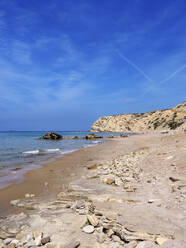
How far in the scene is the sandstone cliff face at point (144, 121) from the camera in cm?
8462

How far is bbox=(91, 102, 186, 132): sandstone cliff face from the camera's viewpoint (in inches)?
3332

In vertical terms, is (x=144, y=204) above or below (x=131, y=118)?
below

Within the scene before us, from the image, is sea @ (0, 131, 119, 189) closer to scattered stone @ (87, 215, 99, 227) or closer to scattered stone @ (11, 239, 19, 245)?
scattered stone @ (11, 239, 19, 245)

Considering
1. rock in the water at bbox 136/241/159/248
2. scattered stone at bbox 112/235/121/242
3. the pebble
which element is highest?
rock in the water at bbox 136/241/159/248

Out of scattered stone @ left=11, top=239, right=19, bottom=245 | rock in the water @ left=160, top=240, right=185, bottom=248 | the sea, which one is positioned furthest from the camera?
the sea

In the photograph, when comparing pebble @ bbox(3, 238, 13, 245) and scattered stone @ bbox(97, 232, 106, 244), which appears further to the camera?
pebble @ bbox(3, 238, 13, 245)

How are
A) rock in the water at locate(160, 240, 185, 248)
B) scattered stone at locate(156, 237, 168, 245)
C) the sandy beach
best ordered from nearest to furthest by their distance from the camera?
rock in the water at locate(160, 240, 185, 248) < scattered stone at locate(156, 237, 168, 245) < the sandy beach

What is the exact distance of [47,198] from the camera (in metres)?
5.71

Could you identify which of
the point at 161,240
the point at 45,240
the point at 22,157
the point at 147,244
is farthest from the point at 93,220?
the point at 22,157

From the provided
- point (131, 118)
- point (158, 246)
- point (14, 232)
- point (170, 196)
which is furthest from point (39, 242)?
point (131, 118)

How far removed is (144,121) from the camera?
351 ft

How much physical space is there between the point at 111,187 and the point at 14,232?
3334mm

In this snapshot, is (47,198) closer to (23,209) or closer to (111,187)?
(23,209)

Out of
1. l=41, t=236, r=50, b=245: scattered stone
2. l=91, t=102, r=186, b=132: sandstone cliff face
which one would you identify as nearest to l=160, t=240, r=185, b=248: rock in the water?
l=41, t=236, r=50, b=245: scattered stone
